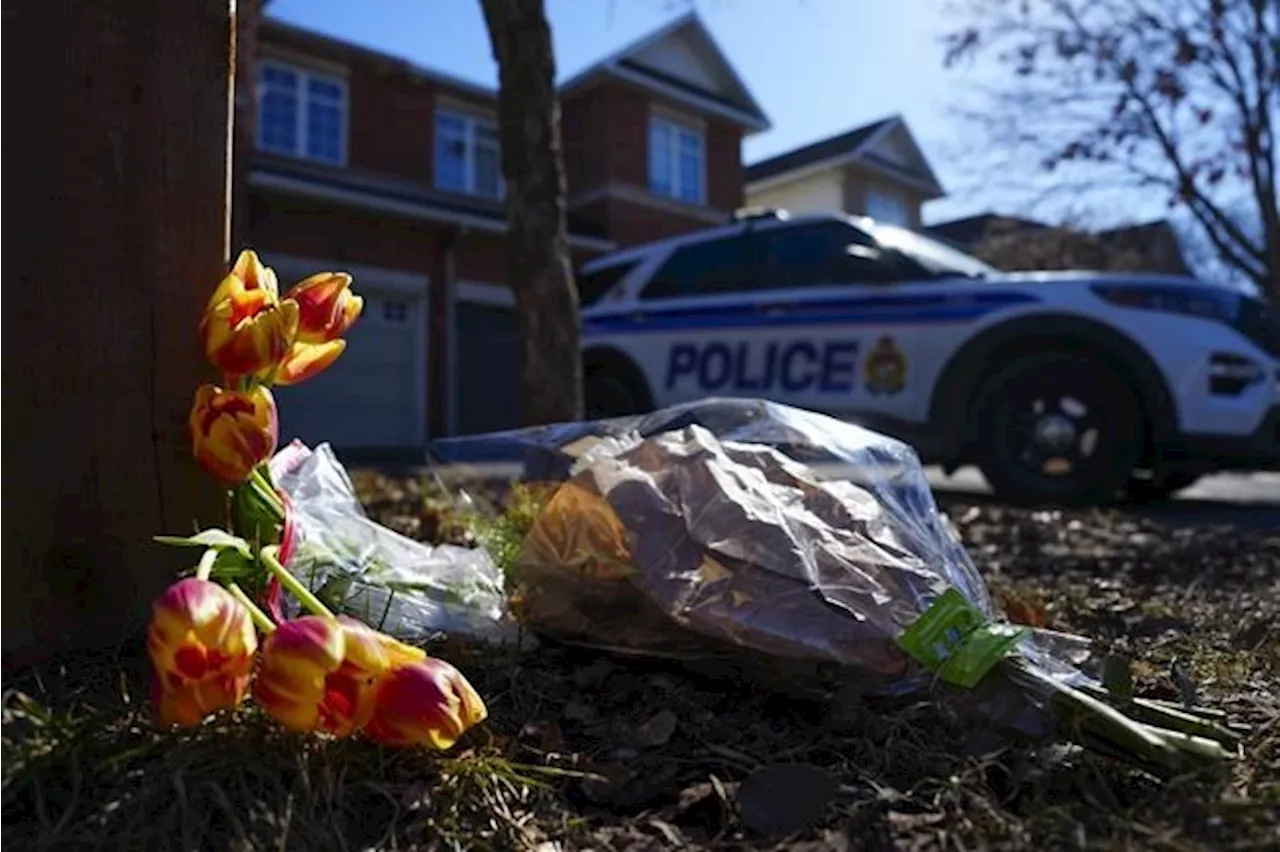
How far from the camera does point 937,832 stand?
4.03 ft

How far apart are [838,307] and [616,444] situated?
5060 millimetres

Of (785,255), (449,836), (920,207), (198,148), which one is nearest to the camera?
(449,836)

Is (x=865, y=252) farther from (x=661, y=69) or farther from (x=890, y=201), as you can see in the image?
(x=890, y=201)

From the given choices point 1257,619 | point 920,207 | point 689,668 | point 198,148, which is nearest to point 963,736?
point 689,668

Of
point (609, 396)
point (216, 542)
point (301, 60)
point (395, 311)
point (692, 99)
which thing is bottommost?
point (216, 542)

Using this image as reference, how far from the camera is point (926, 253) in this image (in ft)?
23.2

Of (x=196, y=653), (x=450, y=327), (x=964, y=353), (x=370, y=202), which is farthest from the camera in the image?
(x=450, y=327)

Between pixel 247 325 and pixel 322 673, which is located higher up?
pixel 247 325

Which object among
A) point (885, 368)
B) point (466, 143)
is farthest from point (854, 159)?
point (885, 368)

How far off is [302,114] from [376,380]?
438 cm

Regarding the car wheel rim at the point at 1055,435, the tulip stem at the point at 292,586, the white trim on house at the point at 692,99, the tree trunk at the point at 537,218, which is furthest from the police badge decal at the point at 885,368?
the white trim on house at the point at 692,99

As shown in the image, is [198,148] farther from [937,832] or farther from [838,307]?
[838,307]

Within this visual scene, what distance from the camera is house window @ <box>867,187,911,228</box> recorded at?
81.4ft

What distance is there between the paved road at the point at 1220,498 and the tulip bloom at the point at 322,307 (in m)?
5.00
